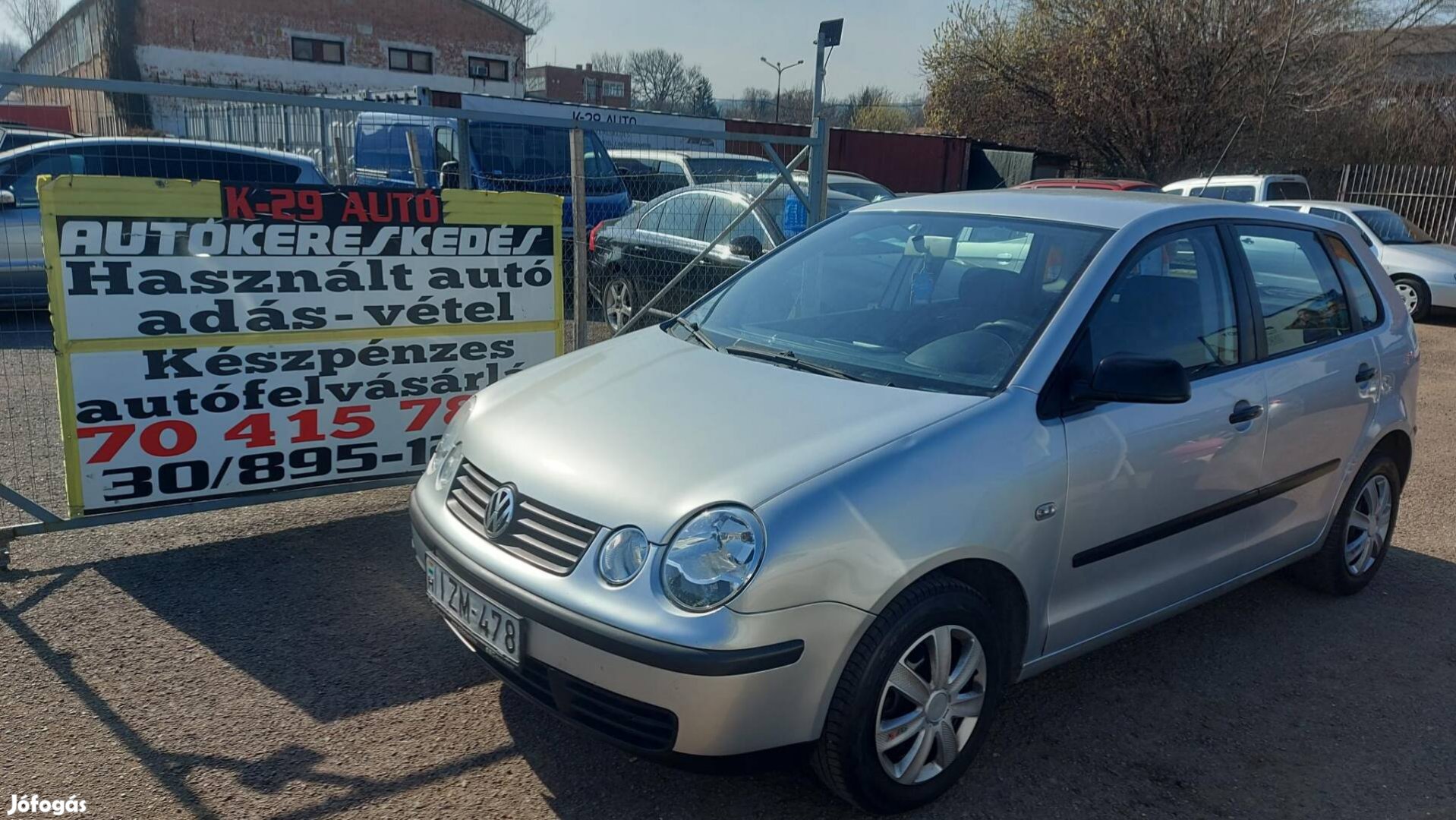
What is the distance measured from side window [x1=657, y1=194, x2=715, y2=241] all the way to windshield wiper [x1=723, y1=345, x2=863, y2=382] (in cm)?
505

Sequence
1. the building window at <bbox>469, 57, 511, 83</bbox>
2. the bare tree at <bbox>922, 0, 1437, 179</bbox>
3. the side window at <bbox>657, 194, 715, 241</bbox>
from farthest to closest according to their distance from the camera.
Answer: the building window at <bbox>469, 57, 511, 83</bbox> → the bare tree at <bbox>922, 0, 1437, 179</bbox> → the side window at <bbox>657, 194, 715, 241</bbox>

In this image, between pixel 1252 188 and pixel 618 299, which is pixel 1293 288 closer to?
pixel 618 299

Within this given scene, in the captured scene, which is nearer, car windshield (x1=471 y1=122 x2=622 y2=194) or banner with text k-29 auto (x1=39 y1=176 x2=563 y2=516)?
banner with text k-29 auto (x1=39 y1=176 x2=563 y2=516)

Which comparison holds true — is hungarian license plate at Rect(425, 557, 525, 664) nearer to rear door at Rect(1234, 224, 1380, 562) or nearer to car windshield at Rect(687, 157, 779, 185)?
rear door at Rect(1234, 224, 1380, 562)

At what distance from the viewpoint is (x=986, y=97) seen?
26594 millimetres

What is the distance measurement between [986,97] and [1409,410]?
78.2 ft

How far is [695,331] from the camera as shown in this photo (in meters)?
3.80

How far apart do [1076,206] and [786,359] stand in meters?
1.24

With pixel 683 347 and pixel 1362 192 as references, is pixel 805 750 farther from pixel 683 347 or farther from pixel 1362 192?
pixel 1362 192

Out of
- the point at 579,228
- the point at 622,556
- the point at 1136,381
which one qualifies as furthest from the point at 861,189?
the point at 622,556

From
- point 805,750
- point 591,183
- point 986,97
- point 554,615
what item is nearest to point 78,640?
point 554,615

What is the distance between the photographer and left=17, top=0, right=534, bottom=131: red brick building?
36.1 meters

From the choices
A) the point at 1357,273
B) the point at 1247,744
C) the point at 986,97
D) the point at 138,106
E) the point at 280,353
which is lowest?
the point at 1247,744

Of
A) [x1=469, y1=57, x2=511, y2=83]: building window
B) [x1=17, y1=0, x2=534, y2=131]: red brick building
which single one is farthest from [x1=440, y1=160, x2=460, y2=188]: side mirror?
[x1=469, y1=57, x2=511, y2=83]: building window
